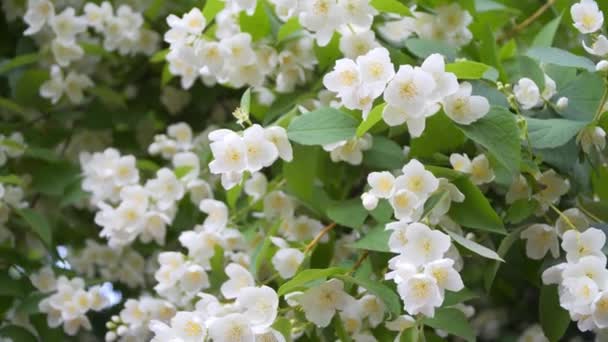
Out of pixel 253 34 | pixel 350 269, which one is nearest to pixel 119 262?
pixel 253 34

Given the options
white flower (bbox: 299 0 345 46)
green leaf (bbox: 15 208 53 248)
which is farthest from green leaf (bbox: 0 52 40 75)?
white flower (bbox: 299 0 345 46)

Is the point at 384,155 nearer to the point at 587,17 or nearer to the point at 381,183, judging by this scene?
the point at 381,183

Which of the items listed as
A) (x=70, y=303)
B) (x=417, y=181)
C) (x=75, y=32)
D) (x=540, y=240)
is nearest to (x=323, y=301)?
(x=417, y=181)

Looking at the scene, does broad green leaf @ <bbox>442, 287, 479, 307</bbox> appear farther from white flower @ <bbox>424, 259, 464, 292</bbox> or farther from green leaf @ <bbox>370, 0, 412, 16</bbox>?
green leaf @ <bbox>370, 0, 412, 16</bbox>

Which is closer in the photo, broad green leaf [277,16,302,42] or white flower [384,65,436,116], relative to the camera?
white flower [384,65,436,116]

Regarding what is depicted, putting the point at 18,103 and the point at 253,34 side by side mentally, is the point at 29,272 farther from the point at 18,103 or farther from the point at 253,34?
the point at 253,34

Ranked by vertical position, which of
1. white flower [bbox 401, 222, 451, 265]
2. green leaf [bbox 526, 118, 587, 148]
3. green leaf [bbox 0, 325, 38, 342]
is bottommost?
green leaf [bbox 0, 325, 38, 342]
